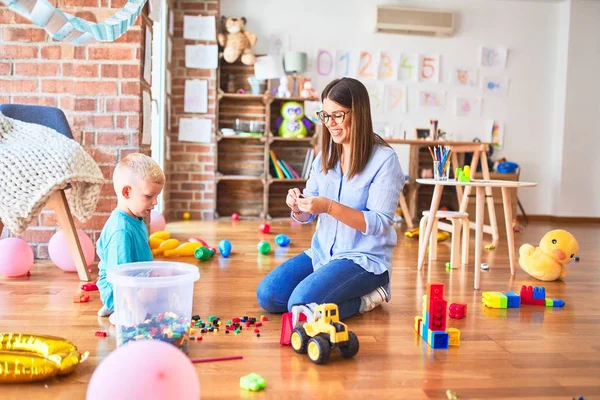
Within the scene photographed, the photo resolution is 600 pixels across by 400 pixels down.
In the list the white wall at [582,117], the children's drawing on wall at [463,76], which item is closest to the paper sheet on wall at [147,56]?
the children's drawing on wall at [463,76]

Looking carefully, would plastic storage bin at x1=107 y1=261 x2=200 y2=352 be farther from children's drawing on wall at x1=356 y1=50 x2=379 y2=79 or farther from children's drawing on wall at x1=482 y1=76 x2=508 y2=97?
children's drawing on wall at x1=482 y1=76 x2=508 y2=97

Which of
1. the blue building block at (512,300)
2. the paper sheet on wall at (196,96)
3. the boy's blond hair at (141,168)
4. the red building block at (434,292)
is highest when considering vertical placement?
the paper sheet on wall at (196,96)

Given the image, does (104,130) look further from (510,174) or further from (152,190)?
(510,174)

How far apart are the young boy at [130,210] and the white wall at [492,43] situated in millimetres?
4088

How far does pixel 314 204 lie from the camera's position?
192cm

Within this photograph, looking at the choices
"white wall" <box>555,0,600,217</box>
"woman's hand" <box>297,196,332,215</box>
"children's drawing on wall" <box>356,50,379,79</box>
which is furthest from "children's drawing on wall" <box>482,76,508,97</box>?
"woman's hand" <box>297,196,332,215</box>

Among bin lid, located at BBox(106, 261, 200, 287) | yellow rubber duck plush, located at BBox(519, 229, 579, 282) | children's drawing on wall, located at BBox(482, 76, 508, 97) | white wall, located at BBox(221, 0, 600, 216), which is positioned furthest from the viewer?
children's drawing on wall, located at BBox(482, 76, 508, 97)

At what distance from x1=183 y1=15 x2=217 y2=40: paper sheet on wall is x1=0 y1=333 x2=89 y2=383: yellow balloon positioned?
4.39 m

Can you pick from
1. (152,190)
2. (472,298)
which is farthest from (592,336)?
(152,190)

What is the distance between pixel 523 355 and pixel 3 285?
2043mm

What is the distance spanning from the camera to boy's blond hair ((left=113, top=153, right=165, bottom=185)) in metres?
1.94

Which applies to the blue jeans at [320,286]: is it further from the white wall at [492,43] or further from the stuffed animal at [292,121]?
the white wall at [492,43]

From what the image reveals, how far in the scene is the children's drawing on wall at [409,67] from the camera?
6.02 m

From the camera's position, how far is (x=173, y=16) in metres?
5.47
